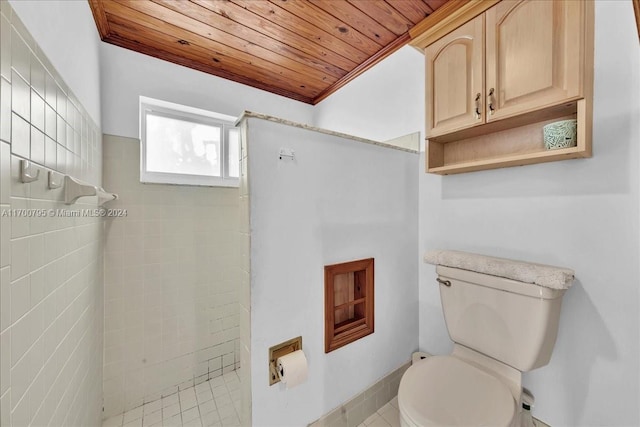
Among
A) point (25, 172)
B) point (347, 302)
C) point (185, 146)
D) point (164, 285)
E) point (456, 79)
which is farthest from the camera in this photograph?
point (185, 146)

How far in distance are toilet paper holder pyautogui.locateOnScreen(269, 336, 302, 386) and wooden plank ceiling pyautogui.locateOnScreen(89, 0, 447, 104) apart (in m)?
1.78

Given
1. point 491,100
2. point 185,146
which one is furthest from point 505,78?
point 185,146

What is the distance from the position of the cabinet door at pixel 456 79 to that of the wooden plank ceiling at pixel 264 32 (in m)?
0.28

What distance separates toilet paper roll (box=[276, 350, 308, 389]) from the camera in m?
1.04

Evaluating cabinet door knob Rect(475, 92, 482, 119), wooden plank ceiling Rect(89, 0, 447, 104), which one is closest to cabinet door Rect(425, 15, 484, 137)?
cabinet door knob Rect(475, 92, 482, 119)

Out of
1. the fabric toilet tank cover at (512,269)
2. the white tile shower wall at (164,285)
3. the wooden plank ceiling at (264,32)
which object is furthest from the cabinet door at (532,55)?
the white tile shower wall at (164,285)

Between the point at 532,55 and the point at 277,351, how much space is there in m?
1.68

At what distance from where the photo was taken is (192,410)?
1.60 meters

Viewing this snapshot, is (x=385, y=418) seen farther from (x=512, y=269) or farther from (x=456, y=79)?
(x=456, y=79)

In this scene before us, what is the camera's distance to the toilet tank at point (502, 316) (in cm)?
102

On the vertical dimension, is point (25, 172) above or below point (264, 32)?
below

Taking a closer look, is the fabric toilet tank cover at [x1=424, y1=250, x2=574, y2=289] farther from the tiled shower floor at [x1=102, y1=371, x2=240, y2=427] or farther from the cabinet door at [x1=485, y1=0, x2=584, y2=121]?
the tiled shower floor at [x1=102, y1=371, x2=240, y2=427]

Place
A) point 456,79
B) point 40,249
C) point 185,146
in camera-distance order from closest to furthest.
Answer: point 40,249 < point 456,79 < point 185,146

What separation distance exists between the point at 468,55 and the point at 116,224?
7.40 feet
